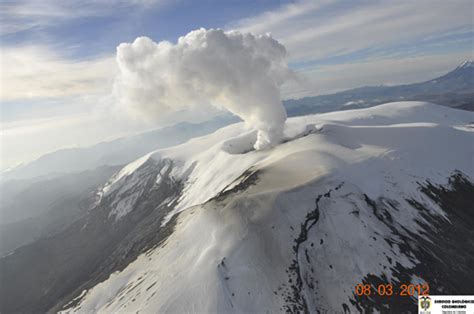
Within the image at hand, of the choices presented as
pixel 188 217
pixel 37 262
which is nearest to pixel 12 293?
pixel 37 262

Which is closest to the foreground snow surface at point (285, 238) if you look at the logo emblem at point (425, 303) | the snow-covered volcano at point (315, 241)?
the snow-covered volcano at point (315, 241)

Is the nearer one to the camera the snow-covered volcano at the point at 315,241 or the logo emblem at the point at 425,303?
the logo emblem at the point at 425,303

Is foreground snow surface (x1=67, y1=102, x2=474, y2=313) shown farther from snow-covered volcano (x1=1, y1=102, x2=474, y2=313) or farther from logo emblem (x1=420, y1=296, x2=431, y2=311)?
logo emblem (x1=420, y1=296, x2=431, y2=311)

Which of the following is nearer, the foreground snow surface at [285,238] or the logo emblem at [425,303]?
the logo emblem at [425,303]

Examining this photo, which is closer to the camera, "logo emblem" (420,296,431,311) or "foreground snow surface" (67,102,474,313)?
"logo emblem" (420,296,431,311)

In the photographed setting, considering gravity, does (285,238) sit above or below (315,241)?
above

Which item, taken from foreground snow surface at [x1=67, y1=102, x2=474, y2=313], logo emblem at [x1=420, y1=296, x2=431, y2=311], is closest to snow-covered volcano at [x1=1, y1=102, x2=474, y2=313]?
foreground snow surface at [x1=67, y1=102, x2=474, y2=313]

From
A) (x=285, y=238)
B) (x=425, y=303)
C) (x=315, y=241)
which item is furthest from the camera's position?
(x=315, y=241)

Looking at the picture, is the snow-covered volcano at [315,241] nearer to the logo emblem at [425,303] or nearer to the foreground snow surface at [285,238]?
the foreground snow surface at [285,238]

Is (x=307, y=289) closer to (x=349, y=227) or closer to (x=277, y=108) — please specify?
(x=349, y=227)

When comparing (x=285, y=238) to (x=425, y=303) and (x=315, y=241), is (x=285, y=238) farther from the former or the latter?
(x=425, y=303)

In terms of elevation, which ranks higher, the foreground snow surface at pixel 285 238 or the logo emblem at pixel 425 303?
the foreground snow surface at pixel 285 238

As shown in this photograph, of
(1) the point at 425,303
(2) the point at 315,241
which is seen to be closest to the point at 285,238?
(2) the point at 315,241
